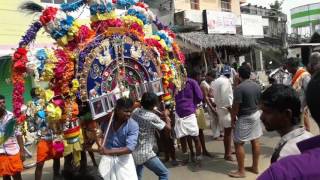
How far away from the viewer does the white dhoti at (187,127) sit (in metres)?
7.30

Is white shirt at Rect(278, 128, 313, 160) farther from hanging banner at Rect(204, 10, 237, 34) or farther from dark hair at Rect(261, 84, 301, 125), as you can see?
hanging banner at Rect(204, 10, 237, 34)

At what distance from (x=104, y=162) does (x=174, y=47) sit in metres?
2.48

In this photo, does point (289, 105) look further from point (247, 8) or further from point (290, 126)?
point (247, 8)

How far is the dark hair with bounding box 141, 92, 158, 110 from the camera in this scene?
5137 millimetres

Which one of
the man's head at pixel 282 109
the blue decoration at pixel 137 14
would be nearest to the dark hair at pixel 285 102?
the man's head at pixel 282 109

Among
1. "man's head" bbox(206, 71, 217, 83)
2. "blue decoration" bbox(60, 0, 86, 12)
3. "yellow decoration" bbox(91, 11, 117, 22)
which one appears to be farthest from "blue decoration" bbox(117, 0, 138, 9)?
"man's head" bbox(206, 71, 217, 83)

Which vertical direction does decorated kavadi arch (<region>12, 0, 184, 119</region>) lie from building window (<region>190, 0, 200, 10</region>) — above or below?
below

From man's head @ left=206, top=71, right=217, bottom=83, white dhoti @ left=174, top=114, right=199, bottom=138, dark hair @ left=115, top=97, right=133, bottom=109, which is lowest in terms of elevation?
white dhoti @ left=174, top=114, right=199, bottom=138

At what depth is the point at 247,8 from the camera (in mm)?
27875

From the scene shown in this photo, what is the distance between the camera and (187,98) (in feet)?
24.4

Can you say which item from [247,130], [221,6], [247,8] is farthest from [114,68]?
[247,8]

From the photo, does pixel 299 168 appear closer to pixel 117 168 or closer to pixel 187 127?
pixel 117 168

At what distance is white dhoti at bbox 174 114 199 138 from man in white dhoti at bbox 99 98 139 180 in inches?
113

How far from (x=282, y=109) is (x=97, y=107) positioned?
2.79 metres
